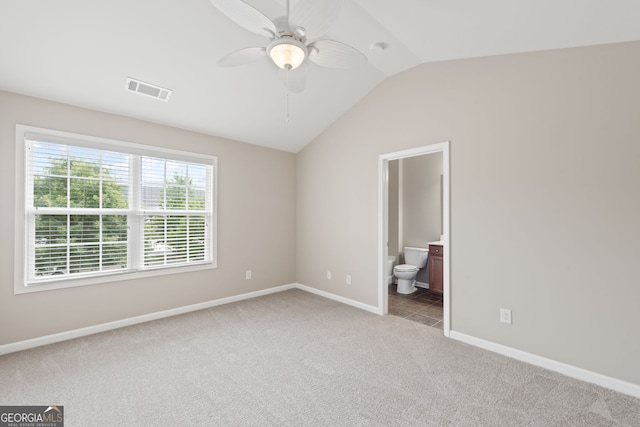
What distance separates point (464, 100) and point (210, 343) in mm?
3627

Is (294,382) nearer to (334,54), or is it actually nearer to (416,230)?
(334,54)

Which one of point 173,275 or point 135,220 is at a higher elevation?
point 135,220

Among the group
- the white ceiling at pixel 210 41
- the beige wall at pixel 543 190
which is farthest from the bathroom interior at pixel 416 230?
the white ceiling at pixel 210 41

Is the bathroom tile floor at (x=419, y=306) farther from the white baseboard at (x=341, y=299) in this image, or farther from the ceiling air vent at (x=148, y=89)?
the ceiling air vent at (x=148, y=89)

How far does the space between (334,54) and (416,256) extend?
3.96 meters

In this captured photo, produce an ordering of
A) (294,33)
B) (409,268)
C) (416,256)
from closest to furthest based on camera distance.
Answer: (294,33) → (409,268) → (416,256)

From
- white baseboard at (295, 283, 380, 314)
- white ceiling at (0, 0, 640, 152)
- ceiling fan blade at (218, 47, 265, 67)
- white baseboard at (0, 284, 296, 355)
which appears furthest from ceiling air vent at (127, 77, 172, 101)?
white baseboard at (295, 283, 380, 314)

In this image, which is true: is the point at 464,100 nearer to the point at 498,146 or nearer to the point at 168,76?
the point at 498,146

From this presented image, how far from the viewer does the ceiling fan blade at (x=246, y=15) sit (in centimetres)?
147

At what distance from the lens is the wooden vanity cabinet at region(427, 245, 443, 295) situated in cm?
444

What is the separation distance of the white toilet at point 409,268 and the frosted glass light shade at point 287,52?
3.74m

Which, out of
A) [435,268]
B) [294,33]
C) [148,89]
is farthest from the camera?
[435,268]

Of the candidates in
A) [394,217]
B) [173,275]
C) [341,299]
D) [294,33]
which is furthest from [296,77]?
[394,217]

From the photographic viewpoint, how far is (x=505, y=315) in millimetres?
2697
